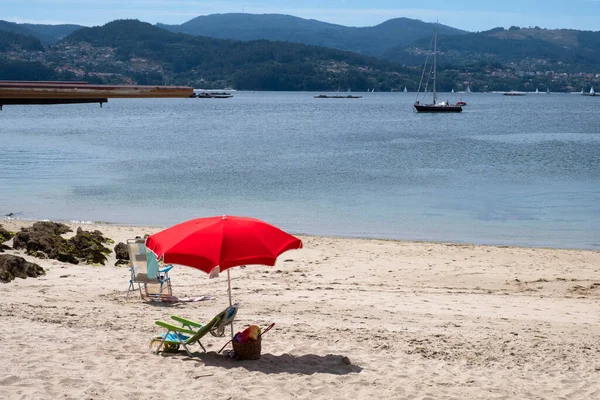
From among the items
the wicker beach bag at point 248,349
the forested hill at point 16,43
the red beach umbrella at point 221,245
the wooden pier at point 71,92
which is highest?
the forested hill at point 16,43

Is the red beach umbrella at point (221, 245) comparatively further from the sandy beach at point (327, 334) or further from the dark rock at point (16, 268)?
the dark rock at point (16, 268)

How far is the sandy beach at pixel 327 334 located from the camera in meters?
7.10

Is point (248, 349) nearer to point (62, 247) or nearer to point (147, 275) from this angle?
point (147, 275)

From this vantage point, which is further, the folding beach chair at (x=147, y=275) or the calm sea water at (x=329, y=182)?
the calm sea water at (x=329, y=182)

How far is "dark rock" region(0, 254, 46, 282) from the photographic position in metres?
11.6

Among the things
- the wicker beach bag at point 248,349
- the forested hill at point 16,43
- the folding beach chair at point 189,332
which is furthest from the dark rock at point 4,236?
the forested hill at point 16,43

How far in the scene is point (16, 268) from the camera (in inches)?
464

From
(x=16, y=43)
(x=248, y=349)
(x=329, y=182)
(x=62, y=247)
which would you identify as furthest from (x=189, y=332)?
(x=16, y=43)

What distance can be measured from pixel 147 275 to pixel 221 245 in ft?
11.9

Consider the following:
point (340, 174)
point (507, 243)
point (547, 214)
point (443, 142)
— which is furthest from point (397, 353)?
point (443, 142)

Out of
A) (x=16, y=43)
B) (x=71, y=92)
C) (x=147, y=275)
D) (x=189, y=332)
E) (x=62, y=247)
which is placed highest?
(x=16, y=43)

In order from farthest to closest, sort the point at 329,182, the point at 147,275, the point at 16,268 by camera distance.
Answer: the point at 329,182, the point at 16,268, the point at 147,275

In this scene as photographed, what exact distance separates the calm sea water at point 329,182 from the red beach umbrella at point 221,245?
12.2m

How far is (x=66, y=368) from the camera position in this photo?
284 inches
